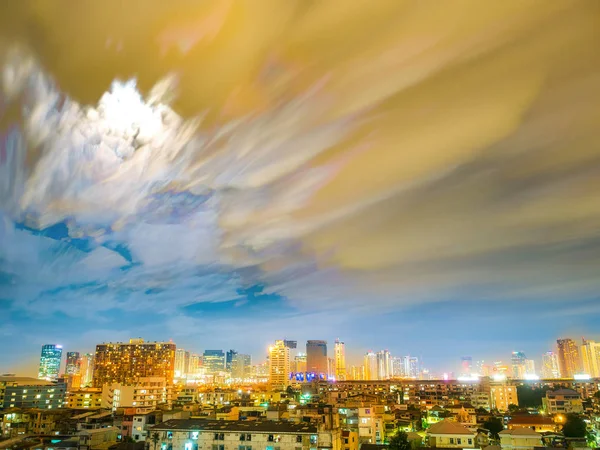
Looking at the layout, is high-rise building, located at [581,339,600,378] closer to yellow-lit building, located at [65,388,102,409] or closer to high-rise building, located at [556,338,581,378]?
high-rise building, located at [556,338,581,378]

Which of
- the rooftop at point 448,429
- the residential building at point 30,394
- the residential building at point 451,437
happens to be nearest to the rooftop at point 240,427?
the residential building at point 451,437

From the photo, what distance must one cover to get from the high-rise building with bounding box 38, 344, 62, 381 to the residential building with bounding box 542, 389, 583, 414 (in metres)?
156

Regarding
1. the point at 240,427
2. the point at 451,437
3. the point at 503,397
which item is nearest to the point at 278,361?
the point at 503,397

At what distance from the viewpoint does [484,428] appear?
159 ft

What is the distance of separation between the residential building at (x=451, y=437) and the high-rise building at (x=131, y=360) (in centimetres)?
10787

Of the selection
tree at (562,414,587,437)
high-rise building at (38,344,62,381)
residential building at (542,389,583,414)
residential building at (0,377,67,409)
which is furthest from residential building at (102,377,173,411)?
high-rise building at (38,344,62,381)

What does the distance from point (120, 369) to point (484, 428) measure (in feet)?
369

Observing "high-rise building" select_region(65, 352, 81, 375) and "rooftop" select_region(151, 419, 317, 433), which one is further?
"high-rise building" select_region(65, 352, 81, 375)

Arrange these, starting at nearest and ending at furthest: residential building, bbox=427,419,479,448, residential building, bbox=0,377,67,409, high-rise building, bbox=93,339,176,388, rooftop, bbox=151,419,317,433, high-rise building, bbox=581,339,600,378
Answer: rooftop, bbox=151,419,317,433 < residential building, bbox=427,419,479,448 < residential building, bbox=0,377,67,409 < high-rise building, bbox=93,339,176,388 < high-rise building, bbox=581,339,600,378

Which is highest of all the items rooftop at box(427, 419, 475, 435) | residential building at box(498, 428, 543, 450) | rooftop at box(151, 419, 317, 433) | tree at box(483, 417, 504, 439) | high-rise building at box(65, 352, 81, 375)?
high-rise building at box(65, 352, 81, 375)

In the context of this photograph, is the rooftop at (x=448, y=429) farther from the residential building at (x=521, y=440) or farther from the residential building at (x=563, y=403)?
the residential building at (x=563, y=403)

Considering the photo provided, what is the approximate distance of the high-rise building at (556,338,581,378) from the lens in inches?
6417

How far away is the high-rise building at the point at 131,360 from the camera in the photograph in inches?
5177

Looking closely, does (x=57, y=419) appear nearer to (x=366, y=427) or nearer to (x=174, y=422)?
(x=174, y=422)
